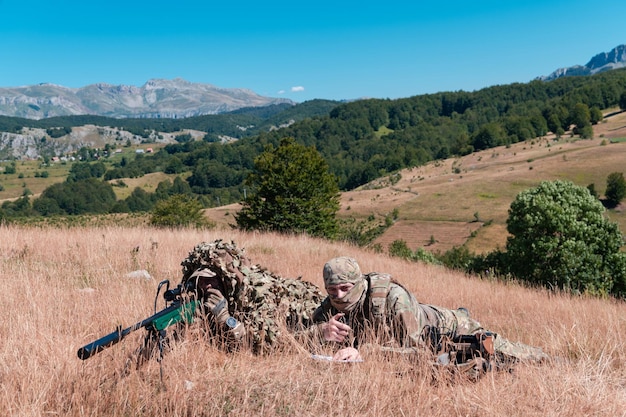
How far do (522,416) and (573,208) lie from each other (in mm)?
23627

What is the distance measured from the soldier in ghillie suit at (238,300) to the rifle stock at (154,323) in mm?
276

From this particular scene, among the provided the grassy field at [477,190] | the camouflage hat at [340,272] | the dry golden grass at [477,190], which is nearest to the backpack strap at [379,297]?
the camouflage hat at [340,272]

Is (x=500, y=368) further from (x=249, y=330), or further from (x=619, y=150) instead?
(x=619, y=150)

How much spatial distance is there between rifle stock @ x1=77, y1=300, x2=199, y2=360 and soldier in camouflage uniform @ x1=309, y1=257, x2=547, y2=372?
131cm

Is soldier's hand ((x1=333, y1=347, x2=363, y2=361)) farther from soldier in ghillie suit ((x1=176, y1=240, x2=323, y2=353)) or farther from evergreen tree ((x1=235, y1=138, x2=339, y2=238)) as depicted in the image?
evergreen tree ((x1=235, y1=138, x2=339, y2=238))

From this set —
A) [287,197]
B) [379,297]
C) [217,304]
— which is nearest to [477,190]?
[287,197]

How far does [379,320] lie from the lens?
14.9ft

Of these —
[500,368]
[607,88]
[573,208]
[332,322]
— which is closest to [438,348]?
[500,368]

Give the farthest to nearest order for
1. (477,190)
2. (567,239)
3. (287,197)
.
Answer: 1. (477,190)
2. (287,197)
3. (567,239)

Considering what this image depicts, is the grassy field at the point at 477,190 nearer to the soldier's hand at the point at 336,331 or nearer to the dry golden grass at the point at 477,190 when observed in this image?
the dry golden grass at the point at 477,190

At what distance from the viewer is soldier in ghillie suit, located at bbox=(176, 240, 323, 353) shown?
446cm

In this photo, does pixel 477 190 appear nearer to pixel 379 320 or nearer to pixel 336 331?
pixel 379 320

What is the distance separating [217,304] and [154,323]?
898 mm

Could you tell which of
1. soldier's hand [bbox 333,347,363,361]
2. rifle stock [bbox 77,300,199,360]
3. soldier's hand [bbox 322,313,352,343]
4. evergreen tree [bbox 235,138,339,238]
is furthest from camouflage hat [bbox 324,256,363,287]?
evergreen tree [bbox 235,138,339,238]
